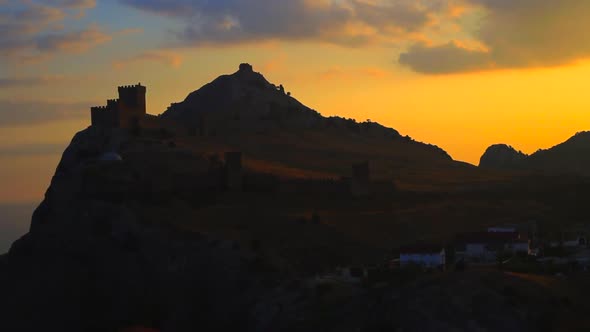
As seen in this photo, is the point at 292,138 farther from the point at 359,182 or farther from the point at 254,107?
the point at 359,182

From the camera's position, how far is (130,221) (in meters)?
77.8

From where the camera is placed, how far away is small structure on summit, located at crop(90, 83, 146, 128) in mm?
→ 100250

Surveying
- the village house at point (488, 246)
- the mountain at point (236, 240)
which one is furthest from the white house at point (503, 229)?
the mountain at point (236, 240)

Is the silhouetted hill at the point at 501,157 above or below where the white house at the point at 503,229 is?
above

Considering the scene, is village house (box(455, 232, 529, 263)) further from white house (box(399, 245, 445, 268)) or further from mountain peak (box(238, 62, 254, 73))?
mountain peak (box(238, 62, 254, 73))

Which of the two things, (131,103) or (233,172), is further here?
(131,103)

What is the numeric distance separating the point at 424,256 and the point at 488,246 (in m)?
5.69

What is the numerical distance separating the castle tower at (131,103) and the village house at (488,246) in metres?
42.0

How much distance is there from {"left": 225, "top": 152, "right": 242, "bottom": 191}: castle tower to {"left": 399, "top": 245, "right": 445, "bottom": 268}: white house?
23.5 metres

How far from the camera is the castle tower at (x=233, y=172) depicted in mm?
86312

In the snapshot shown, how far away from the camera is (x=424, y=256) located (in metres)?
64.1

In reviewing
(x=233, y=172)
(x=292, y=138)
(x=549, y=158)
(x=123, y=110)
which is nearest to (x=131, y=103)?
(x=123, y=110)

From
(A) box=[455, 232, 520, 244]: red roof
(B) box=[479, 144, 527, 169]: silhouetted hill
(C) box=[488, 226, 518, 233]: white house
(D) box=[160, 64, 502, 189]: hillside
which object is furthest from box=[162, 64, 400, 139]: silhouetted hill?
(A) box=[455, 232, 520, 244]: red roof

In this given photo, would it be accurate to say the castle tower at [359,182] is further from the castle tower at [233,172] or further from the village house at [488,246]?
the village house at [488,246]
